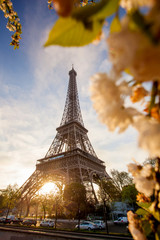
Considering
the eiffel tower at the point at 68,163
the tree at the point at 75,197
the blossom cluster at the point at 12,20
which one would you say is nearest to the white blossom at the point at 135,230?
the blossom cluster at the point at 12,20

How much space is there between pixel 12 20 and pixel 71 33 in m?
4.05

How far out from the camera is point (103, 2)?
0.36 m

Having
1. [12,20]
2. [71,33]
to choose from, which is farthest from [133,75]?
[12,20]

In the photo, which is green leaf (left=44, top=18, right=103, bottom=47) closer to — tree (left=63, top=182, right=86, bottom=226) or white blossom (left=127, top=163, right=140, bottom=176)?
white blossom (left=127, top=163, right=140, bottom=176)

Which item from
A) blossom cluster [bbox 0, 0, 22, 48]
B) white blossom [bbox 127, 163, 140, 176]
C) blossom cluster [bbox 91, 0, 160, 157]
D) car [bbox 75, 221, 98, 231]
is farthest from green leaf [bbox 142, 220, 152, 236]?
car [bbox 75, 221, 98, 231]

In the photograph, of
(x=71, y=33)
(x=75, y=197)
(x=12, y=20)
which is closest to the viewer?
(x=71, y=33)

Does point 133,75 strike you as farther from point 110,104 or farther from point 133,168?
point 133,168

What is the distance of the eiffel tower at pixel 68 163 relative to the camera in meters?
24.9

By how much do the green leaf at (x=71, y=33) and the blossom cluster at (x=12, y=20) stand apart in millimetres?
3260

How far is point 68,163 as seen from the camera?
25.4 m

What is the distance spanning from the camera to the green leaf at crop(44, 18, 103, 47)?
1.32ft

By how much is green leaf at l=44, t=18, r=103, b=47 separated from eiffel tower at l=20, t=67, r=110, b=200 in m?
23.6

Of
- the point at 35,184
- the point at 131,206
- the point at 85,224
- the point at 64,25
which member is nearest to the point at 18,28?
the point at 64,25

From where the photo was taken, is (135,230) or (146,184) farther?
(135,230)
